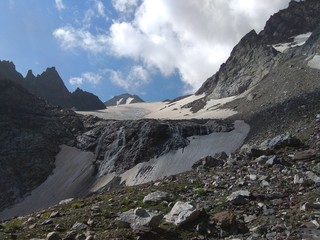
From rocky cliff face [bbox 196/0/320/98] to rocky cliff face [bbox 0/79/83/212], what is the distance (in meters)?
48.5

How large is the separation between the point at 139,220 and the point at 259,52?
103 m

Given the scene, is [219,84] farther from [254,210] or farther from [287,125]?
[254,210]

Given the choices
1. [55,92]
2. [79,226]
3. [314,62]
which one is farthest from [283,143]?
[55,92]

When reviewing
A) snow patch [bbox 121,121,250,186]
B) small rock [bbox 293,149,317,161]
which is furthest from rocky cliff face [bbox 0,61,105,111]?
small rock [bbox 293,149,317,161]

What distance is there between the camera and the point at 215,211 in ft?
54.1

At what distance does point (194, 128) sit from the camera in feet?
208

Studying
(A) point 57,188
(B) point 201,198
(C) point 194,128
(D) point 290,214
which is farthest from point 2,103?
(D) point 290,214

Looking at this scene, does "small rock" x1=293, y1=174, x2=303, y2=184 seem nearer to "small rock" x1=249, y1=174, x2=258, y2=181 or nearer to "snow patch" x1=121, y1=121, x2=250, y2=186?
"small rock" x1=249, y1=174, x2=258, y2=181

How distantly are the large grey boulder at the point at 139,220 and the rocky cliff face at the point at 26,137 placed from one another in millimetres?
43455

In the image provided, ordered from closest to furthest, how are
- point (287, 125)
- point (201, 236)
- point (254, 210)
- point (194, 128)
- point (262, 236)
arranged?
1. point (262, 236)
2. point (201, 236)
3. point (254, 210)
4. point (287, 125)
5. point (194, 128)

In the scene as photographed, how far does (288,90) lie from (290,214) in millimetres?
52946

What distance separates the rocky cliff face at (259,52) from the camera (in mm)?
105750

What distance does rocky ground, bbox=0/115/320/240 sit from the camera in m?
14.4

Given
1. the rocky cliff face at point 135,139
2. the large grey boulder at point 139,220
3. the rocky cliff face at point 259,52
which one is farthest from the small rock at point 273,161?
the rocky cliff face at point 259,52
